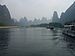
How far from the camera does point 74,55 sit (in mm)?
29359

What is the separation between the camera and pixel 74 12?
604 ft

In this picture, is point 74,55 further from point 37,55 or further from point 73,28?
point 73,28

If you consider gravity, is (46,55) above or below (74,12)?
below

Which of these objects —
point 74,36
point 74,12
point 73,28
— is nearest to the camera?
point 74,36

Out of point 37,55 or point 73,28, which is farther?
point 73,28

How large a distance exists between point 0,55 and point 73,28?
169 feet

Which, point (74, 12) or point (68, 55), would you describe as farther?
point (74, 12)

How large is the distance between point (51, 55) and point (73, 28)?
4825 cm

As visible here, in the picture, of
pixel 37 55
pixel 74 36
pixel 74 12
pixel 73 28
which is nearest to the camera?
pixel 37 55

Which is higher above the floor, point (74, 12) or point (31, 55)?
point (74, 12)

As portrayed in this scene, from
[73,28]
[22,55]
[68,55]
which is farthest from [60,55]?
[73,28]

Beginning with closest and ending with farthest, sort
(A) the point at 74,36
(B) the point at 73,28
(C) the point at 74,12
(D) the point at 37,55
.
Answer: (D) the point at 37,55 → (A) the point at 74,36 → (B) the point at 73,28 → (C) the point at 74,12

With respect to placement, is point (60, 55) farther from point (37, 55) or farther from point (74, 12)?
point (74, 12)

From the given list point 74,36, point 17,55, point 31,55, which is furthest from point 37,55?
point 74,36
